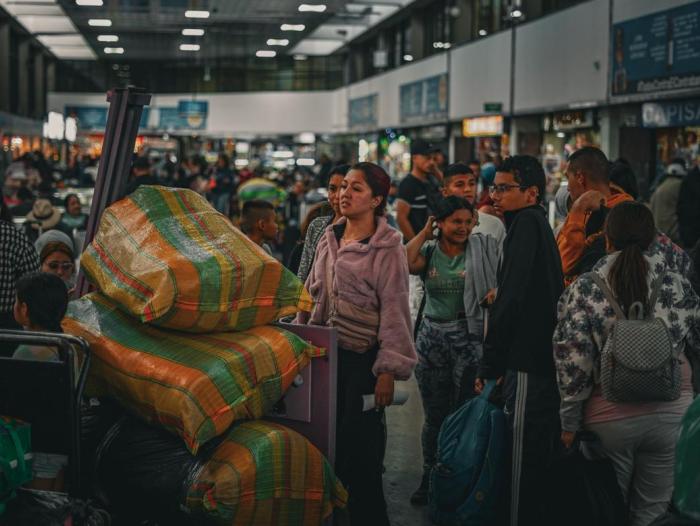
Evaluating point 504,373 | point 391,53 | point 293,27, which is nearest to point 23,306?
point 504,373

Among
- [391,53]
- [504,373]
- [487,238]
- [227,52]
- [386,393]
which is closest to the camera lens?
[386,393]

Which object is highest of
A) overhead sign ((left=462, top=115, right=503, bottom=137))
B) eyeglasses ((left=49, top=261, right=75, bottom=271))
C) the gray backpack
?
overhead sign ((left=462, top=115, right=503, bottom=137))

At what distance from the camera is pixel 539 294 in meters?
5.58

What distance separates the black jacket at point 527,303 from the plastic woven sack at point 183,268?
114 centimetres

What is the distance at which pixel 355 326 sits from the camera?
17.8 ft

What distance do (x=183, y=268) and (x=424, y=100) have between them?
2959 cm

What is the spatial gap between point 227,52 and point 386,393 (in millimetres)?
43362

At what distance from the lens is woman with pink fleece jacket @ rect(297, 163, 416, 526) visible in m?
5.35

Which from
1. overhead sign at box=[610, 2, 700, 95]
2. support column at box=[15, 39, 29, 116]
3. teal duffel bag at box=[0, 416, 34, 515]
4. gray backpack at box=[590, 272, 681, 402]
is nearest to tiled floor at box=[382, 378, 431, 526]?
gray backpack at box=[590, 272, 681, 402]

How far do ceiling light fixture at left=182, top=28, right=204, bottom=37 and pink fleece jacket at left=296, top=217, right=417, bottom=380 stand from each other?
3380 cm

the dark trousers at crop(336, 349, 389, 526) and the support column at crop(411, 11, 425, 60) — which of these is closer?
the dark trousers at crop(336, 349, 389, 526)

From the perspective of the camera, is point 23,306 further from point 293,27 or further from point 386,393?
point 293,27

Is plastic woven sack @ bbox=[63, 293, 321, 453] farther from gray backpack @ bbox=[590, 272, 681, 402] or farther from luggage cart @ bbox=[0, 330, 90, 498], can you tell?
gray backpack @ bbox=[590, 272, 681, 402]

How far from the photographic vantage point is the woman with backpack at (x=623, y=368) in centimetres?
505
